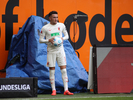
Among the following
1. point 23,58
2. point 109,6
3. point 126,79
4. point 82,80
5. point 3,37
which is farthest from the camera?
point 109,6

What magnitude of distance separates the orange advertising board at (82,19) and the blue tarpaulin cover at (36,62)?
0.55 meters

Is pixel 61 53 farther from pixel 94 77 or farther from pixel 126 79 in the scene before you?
pixel 126 79

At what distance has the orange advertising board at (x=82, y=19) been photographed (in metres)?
7.23

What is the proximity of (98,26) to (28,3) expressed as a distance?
6.83 ft

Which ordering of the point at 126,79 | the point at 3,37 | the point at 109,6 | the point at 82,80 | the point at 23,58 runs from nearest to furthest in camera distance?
the point at 126,79 → the point at 82,80 → the point at 23,58 → the point at 3,37 → the point at 109,6

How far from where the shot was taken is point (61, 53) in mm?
5371

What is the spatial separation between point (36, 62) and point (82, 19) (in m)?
2.18

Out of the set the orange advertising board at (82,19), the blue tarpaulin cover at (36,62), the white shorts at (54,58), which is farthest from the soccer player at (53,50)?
the orange advertising board at (82,19)

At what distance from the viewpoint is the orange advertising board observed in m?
7.23

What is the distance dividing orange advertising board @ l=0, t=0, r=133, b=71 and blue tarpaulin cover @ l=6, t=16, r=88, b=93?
0.55 metres

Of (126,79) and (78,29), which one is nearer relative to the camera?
(126,79)

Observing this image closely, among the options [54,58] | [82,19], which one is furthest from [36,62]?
[82,19]

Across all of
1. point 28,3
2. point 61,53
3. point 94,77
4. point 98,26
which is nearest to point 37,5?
point 28,3

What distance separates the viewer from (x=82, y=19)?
7570 millimetres
